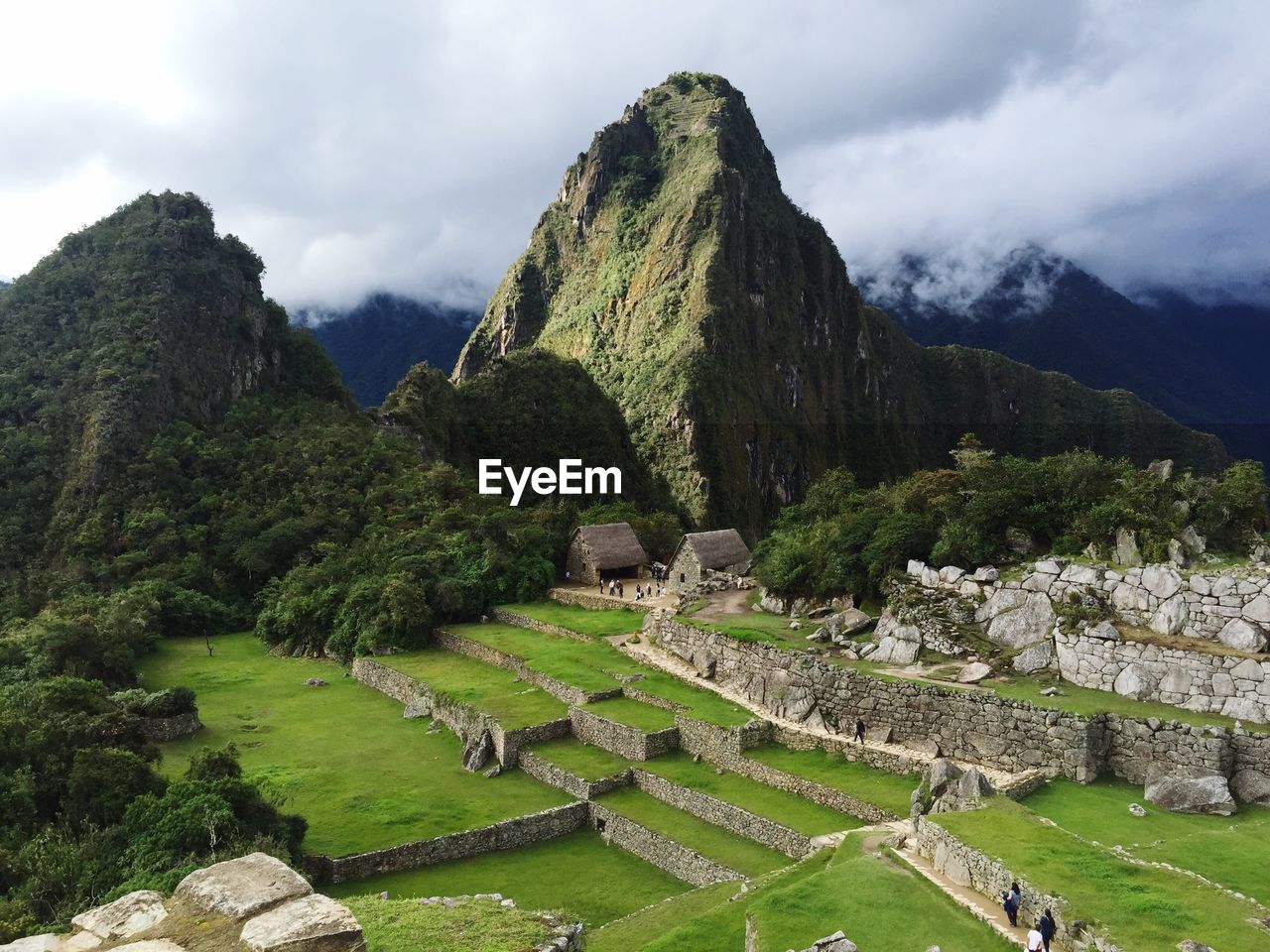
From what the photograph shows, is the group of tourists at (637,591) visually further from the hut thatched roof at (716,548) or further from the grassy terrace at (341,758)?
the grassy terrace at (341,758)

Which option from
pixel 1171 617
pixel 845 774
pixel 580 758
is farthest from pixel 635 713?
pixel 1171 617

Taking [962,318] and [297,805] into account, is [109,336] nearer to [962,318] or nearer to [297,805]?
[297,805]

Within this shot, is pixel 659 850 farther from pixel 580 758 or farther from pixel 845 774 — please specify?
pixel 580 758

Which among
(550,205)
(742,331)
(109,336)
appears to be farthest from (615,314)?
(109,336)

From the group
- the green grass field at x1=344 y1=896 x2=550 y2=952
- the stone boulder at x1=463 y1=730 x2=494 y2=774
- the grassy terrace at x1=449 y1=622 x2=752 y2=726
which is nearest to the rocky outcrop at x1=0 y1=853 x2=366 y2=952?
the green grass field at x1=344 y1=896 x2=550 y2=952

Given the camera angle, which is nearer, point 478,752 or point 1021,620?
point 1021,620

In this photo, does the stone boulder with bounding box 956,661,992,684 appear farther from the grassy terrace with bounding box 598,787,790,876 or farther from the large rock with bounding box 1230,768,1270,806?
the grassy terrace with bounding box 598,787,790,876
